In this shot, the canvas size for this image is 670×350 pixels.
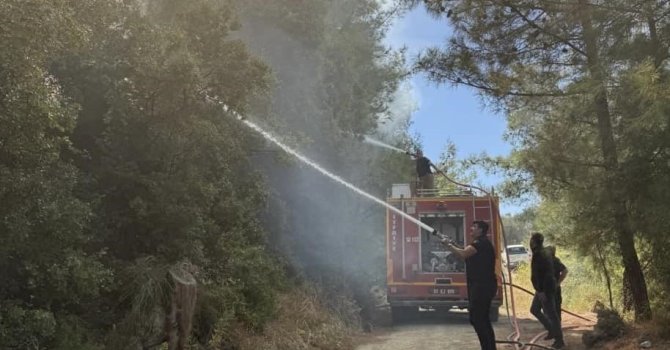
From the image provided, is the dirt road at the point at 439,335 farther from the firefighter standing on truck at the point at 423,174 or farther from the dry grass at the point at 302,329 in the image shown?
the firefighter standing on truck at the point at 423,174

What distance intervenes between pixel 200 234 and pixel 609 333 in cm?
556

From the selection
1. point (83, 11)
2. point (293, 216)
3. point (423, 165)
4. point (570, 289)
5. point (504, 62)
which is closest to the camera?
point (83, 11)

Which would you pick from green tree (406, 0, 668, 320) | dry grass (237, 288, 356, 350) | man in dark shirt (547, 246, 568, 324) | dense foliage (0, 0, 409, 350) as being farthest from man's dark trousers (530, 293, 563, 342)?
dense foliage (0, 0, 409, 350)

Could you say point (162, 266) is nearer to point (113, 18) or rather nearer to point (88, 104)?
point (88, 104)

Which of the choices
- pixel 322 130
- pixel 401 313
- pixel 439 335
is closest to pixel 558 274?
pixel 439 335

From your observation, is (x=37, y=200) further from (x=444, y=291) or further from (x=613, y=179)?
(x=444, y=291)

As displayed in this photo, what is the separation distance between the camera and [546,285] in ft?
27.4

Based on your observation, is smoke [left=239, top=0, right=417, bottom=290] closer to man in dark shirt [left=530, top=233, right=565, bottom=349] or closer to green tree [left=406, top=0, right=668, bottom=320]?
green tree [left=406, top=0, right=668, bottom=320]

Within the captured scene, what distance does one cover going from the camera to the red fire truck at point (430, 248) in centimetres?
1284

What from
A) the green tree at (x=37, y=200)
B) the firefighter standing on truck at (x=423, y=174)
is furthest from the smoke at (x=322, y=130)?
the green tree at (x=37, y=200)

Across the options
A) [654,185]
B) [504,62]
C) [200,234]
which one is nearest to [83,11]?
[200,234]

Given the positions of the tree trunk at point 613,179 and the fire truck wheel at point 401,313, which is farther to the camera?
the fire truck wheel at point 401,313

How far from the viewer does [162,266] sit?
6.43m

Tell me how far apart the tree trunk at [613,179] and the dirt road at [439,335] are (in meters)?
1.14
